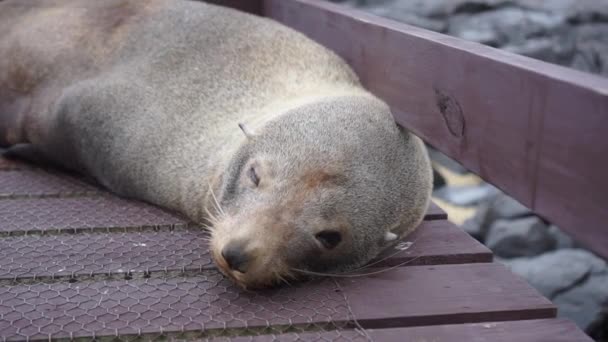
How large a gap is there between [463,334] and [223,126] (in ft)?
4.76

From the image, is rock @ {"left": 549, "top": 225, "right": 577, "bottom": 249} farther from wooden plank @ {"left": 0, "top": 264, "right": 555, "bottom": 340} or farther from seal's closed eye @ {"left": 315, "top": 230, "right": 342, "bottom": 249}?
seal's closed eye @ {"left": 315, "top": 230, "right": 342, "bottom": 249}

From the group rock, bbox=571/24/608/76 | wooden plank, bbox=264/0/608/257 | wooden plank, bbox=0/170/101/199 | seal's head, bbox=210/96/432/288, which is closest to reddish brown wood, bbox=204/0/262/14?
wooden plank, bbox=264/0/608/257

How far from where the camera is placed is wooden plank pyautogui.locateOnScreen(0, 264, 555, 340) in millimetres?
2092

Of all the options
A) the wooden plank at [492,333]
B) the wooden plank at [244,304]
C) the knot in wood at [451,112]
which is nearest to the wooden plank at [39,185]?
the wooden plank at [244,304]

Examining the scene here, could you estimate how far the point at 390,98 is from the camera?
3176mm

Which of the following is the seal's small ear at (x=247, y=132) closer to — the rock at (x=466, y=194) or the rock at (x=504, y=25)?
the rock at (x=466, y=194)

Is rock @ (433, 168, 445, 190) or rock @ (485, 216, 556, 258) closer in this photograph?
rock @ (485, 216, 556, 258)

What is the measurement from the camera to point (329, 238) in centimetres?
247

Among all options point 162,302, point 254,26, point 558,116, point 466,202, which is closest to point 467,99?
point 558,116

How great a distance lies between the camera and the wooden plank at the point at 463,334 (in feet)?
6.81

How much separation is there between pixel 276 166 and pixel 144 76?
1264 mm

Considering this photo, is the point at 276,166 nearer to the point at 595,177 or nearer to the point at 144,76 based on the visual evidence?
the point at 595,177

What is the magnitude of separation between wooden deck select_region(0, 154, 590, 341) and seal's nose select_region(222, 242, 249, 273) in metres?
0.12

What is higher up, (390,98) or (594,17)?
(390,98)
